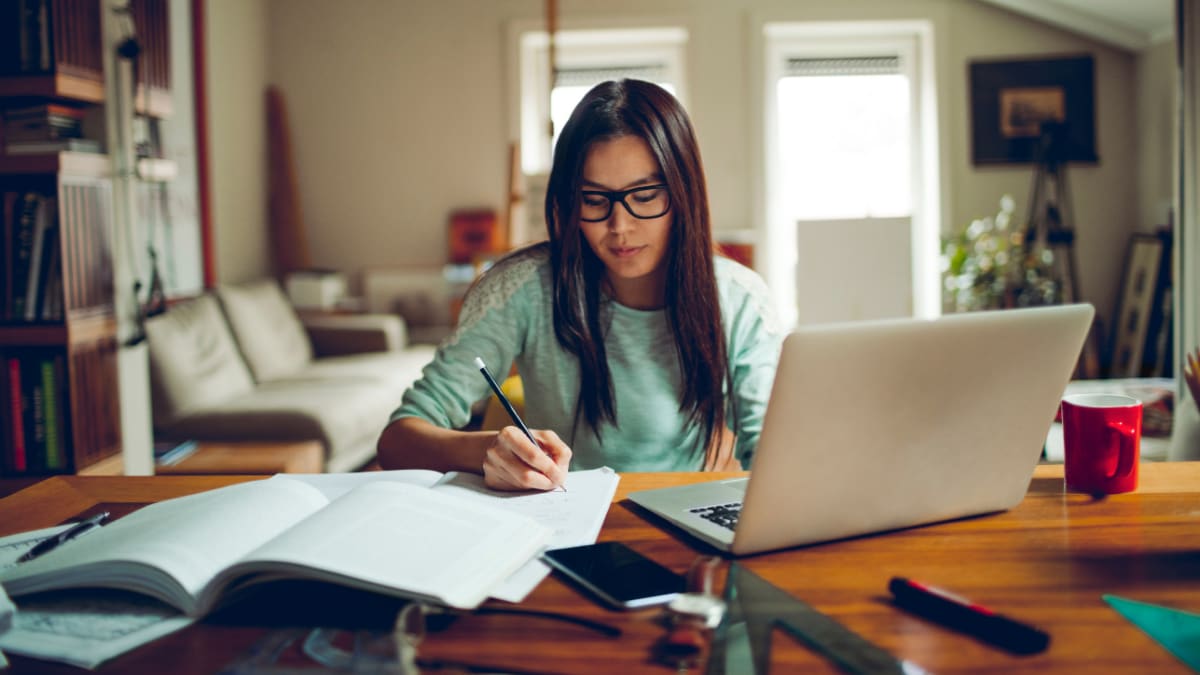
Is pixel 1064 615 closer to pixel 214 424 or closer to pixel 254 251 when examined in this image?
pixel 214 424

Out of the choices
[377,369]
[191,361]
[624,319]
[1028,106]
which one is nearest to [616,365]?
[624,319]

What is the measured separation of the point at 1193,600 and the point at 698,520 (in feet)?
1.42

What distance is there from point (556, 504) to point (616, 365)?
1.79 feet

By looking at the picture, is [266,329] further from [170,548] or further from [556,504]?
[170,548]

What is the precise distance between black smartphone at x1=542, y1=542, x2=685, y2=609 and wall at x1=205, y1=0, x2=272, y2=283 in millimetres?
4193

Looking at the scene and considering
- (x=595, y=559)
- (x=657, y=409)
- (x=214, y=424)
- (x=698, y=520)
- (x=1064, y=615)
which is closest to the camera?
(x=1064, y=615)

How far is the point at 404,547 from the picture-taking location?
30.8 inches

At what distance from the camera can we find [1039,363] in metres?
0.91

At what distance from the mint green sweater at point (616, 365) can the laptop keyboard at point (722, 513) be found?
47 cm

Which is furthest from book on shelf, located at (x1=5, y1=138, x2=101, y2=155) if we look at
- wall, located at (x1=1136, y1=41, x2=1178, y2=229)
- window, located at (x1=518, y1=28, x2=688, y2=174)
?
wall, located at (x1=1136, y1=41, x2=1178, y2=229)

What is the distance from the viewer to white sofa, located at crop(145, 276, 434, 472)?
A: 11.0 ft

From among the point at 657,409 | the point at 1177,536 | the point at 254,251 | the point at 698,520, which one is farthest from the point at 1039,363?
the point at 254,251

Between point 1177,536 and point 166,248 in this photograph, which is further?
point 166,248

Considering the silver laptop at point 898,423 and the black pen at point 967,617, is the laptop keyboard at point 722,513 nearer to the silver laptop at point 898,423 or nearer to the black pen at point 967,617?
the silver laptop at point 898,423
